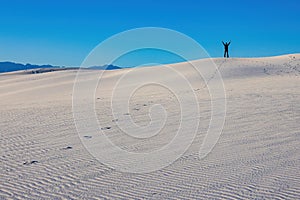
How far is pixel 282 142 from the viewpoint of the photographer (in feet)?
27.5

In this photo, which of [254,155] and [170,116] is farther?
[170,116]

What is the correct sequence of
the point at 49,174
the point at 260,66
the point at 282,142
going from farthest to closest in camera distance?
the point at 260,66
the point at 282,142
the point at 49,174

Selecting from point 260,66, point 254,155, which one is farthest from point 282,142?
point 260,66

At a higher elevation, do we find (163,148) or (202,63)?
(202,63)


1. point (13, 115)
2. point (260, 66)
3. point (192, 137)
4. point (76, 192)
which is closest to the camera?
point (76, 192)

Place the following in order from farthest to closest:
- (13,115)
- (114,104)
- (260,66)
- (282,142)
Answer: (260,66), (114,104), (13,115), (282,142)

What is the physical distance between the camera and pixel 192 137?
9.09m

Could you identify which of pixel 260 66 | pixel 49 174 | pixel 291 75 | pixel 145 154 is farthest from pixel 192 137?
pixel 260 66

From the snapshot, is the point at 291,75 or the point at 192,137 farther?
the point at 291,75

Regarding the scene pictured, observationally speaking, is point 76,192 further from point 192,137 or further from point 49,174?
point 192,137

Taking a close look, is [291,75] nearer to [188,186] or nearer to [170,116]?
[170,116]

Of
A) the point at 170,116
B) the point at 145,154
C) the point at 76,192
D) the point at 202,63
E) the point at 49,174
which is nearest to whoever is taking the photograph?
the point at 76,192

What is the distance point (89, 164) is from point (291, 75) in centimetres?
2381

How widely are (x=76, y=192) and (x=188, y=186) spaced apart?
180 centimetres
